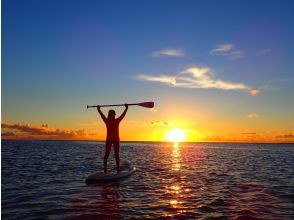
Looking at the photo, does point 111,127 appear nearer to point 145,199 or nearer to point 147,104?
point 147,104

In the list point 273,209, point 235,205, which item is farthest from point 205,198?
point 273,209

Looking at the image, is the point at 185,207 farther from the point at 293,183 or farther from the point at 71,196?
the point at 293,183

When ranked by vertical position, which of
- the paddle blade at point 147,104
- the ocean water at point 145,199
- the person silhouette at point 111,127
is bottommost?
the ocean water at point 145,199

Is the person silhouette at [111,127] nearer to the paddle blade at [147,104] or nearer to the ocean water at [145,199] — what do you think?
the paddle blade at [147,104]

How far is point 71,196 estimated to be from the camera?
13.6 metres

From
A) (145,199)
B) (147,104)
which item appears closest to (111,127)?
(147,104)

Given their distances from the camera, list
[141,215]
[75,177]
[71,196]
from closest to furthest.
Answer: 1. [141,215]
2. [71,196]
3. [75,177]

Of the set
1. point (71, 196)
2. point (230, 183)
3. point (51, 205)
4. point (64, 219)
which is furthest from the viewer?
point (230, 183)

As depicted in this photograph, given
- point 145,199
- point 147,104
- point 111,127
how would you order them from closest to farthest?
point 145,199 → point 111,127 → point 147,104

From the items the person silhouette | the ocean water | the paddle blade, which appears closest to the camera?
the ocean water

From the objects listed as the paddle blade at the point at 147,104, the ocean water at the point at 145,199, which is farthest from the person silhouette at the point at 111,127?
the ocean water at the point at 145,199

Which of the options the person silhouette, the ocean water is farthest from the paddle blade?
the ocean water

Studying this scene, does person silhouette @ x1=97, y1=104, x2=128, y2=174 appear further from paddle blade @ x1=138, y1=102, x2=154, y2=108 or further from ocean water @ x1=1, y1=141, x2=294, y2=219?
ocean water @ x1=1, y1=141, x2=294, y2=219

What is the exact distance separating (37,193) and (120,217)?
17.7ft
